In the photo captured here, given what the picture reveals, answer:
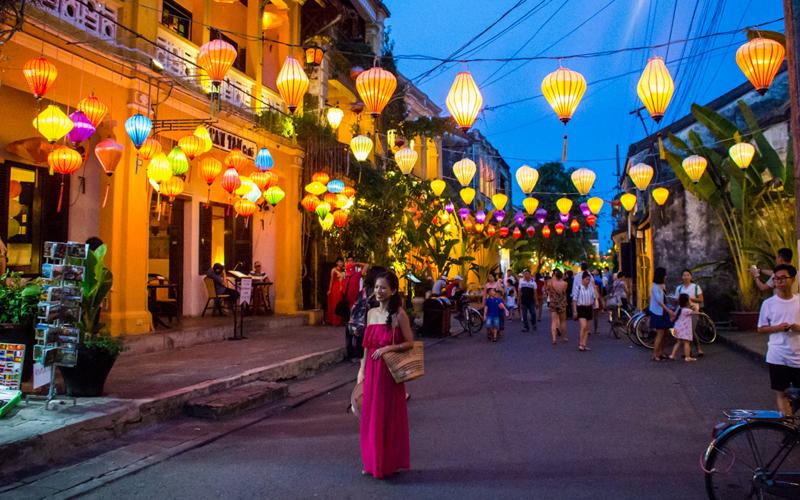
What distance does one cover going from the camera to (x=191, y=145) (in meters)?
9.99

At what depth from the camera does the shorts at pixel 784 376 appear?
4.84 metres

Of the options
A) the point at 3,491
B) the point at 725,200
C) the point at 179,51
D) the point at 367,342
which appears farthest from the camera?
the point at 725,200

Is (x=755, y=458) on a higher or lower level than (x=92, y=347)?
lower

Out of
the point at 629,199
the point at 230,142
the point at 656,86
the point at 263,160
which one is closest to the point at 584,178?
the point at 629,199

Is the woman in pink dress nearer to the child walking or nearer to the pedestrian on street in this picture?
the pedestrian on street

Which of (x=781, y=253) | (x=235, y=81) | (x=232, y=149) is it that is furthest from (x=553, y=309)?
(x=235, y=81)

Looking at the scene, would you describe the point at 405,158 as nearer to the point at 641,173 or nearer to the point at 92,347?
the point at 641,173

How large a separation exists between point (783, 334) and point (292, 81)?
7.81m

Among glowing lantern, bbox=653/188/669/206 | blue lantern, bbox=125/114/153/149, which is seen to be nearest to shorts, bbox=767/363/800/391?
blue lantern, bbox=125/114/153/149

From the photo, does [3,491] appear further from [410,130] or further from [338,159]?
[410,130]

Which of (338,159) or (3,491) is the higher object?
(338,159)

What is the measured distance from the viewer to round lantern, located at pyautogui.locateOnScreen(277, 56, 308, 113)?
9.44 m

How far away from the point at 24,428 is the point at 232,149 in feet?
28.0

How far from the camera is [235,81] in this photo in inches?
524
